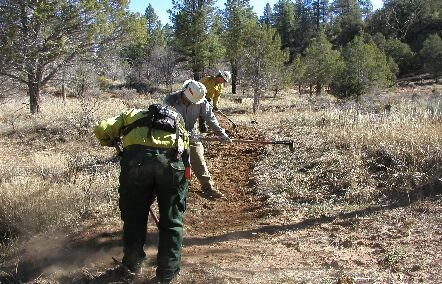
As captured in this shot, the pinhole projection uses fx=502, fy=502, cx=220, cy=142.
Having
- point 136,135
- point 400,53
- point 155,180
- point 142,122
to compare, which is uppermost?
point 400,53

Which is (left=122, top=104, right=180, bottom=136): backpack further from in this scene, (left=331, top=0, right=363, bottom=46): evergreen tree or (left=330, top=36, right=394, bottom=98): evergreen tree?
(left=331, top=0, right=363, bottom=46): evergreen tree

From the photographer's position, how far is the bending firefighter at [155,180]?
4031 millimetres

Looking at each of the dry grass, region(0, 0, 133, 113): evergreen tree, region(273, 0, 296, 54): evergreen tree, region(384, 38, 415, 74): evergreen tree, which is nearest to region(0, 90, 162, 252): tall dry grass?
the dry grass

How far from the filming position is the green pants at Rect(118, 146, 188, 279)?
4016 mm

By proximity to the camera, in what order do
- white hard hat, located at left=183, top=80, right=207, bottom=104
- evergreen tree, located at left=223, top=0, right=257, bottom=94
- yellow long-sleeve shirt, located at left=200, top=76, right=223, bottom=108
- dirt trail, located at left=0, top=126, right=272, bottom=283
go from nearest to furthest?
dirt trail, located at left=0, top=126, right=272, bottom=283 < white hard hat, located at left=183, top=80, right=207, bottom=104 < yellow long-sleeve shirt, located at left=200, top=76, right=223, bottom=108 < evergreen tree, located at left=223, top=0, right=257, bottom=94

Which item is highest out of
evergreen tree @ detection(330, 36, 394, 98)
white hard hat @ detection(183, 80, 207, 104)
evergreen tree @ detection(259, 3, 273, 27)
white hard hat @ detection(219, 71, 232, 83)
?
evergreen tree @ detection(259, 3, 273, 27)

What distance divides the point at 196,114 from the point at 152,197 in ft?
7.55

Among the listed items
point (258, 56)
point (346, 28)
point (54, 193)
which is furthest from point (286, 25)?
point (54, 193)

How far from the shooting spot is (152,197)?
14.0 feet

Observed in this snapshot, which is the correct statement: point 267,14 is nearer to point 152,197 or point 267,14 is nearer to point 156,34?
point 156,34

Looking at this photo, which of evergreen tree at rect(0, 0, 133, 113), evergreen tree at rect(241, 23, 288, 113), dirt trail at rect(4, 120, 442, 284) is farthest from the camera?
evergreen tree at rect(241, 23, 288, 113)

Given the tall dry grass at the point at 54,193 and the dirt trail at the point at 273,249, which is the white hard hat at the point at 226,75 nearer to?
the tall dry grass at the point at 54,193

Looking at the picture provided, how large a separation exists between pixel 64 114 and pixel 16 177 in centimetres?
881

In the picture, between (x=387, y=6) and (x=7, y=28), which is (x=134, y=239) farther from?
(x=387, y=6)
